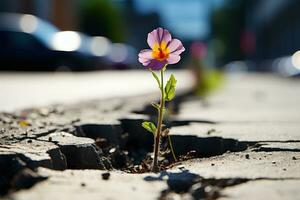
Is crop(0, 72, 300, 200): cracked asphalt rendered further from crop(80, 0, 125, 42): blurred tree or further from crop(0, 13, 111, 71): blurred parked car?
crop(80, 0, 125, 42): blurred tree

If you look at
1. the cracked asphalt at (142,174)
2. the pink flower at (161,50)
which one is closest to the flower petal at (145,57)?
the pink flower at (161,50)

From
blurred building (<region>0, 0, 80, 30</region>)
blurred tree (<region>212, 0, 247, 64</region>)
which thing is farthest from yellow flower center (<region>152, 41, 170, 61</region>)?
blurred tree (<region>212, 0, 247, 64</region>)

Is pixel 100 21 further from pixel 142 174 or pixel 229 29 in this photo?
pixel 229 29

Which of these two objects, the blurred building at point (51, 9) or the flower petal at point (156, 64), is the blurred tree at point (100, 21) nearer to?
the blurred building at point (51, 9)

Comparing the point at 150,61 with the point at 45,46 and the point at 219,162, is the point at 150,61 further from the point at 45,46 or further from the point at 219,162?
the point at 45,46

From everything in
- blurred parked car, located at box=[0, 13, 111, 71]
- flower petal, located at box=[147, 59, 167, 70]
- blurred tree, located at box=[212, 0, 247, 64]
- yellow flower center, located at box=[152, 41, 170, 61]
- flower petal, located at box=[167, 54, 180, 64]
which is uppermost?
blurred tree, located at box=[212, 0, 247, 64]

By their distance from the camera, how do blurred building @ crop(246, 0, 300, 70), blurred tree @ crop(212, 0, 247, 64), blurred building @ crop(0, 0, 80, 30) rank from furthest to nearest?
blurred tree @ crop(212, 0, 247, 64) < blurred building @ crop(246, 0, 300, 70) < blurred building @ crop(0, 0, 80, 30)

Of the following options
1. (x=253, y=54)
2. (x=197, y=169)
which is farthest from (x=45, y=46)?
(x=253, y=54)

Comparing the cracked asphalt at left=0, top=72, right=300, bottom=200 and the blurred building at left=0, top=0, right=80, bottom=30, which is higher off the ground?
the blurred building at left=0, top=0, right=80, bottom=30
